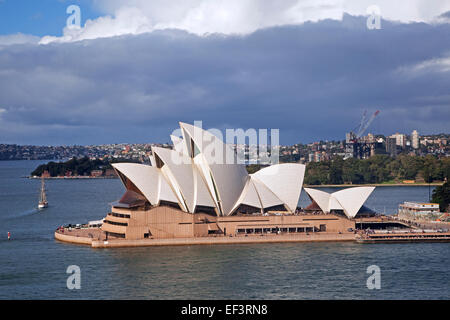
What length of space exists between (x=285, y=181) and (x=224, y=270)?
14.3 metres

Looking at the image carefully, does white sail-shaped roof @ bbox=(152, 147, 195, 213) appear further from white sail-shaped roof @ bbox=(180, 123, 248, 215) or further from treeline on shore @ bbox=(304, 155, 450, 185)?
treeline on shore @ bbox=(304, 155, 450, 185)

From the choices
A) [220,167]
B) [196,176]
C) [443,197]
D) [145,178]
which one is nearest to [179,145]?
[196,176]

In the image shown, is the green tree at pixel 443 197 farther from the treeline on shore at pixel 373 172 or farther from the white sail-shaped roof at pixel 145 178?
the treeline on shore at pixel 373 172

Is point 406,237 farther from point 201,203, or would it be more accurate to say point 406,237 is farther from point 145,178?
point 145,178

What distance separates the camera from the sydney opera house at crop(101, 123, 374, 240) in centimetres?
4128

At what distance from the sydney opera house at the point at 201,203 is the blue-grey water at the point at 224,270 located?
2337 millimetres

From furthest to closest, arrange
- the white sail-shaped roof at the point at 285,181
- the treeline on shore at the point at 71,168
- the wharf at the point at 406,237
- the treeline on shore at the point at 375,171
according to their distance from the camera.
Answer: the treeline on shore at the point at 71,168 → the treeline on shore at the point at 375,171 → the white sail-shaped roof at the point at 285,181 → the wharf at the point at 406,237

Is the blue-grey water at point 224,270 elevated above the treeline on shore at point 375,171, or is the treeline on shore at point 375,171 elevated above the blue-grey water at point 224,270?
the treeline on shore at point 375,171

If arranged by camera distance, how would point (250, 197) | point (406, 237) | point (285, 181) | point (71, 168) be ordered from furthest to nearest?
point (71, 168)
point (285, 181)
point (250, 197)
point (406, 237)

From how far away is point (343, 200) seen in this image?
45.4 m

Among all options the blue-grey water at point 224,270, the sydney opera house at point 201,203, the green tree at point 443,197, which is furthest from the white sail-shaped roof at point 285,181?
the green tree at point 443,197

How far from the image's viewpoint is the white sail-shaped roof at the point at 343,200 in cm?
4509
